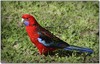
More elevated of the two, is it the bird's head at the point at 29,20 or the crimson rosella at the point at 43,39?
the bird's head at the point at 29,20

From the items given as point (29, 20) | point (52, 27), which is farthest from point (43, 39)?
point (52, 27)

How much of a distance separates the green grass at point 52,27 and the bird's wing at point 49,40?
13 centimetres

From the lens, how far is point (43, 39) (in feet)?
15.3

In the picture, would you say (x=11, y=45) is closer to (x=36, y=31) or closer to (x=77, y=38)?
(x=36, y=31)

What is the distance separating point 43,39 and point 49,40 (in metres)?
0.08

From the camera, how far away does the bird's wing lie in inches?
183

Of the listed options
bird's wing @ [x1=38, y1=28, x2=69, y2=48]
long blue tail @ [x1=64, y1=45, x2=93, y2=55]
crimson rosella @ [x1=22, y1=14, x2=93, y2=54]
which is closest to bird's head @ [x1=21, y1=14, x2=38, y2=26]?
crimson rosella @ [x1=22, y1=14, x2=93, y2=54]

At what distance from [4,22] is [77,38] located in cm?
105

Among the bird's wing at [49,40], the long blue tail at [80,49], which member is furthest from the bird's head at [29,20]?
the long blue tail at [80,49]

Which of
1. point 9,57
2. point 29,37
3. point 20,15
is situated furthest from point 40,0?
point 9,57

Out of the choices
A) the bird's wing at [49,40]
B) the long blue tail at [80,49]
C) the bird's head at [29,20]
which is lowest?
the long blue tail at [80,49]

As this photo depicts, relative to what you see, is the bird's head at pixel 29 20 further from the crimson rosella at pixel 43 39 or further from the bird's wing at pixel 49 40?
the bird's wing at pixel 49 40

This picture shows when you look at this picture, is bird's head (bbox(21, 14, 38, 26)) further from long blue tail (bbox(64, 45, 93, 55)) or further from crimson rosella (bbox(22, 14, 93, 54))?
long blue tail (bbox(64, 45, 93, 55))

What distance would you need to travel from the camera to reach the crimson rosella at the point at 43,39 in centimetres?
466
